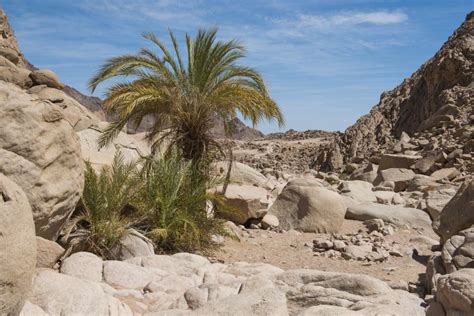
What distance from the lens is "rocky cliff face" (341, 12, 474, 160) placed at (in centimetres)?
2830

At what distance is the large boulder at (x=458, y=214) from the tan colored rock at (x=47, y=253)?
6.12 meters

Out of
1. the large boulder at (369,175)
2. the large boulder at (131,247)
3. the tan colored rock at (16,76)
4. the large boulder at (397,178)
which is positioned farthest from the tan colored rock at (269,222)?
the large boulder at (369,175)

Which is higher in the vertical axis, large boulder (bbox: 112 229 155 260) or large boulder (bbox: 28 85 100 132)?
large boulder (bbox: 28 85 100 132)

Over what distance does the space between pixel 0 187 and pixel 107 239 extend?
4205 mm

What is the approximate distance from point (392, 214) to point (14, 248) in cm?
1016

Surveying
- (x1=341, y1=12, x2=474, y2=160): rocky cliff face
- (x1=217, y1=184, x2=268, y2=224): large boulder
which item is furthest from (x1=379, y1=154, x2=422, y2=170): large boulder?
(x1=217, y1=184, x2=268, y2=224): large boulder

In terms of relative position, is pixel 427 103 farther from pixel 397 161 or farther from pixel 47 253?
pixel 47 253

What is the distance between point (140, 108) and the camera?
36.0 ft

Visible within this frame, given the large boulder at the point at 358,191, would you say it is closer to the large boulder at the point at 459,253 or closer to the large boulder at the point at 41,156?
the large boulder at the point at 459,253

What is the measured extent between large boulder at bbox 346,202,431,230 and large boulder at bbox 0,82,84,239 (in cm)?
741

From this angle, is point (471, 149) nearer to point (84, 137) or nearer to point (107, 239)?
point (84, 137)

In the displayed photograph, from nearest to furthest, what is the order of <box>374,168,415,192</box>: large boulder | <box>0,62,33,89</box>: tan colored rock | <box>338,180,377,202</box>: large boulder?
<box>0,62,33,89</box>: tan colored rock, <box>338,180,377,202</box>: large boulder, <box>374,168,415,192</box>: large boulder

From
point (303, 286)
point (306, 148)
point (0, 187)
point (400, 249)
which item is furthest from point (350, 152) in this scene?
point (0, 187)

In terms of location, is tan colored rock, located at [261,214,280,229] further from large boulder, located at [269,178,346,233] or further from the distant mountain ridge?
the distant mountain ridge
